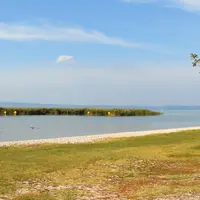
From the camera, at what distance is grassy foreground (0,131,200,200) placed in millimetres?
15750

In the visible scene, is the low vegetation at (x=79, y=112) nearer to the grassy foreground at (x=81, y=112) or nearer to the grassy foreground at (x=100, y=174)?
the grassy foreground at (x=81, y=112)

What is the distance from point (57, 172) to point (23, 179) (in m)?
2.44

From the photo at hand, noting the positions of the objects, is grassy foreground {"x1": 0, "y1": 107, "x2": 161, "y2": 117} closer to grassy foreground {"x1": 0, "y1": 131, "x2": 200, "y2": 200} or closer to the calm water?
the calm water

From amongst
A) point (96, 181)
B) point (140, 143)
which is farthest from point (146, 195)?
point (140, 143)

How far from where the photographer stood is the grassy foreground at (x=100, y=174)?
1575cm

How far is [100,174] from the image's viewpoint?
66.5 feet

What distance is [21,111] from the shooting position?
142m

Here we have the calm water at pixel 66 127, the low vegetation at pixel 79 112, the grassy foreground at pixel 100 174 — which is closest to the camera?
the grassy foreground at pixel 100 174

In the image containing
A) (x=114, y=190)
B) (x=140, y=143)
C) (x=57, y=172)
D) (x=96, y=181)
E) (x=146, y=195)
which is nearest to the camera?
(x=146, y=195)

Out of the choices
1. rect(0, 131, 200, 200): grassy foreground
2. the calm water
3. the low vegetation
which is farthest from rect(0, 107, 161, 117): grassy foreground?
rect(0, 131, 200, 200): grassy foreground

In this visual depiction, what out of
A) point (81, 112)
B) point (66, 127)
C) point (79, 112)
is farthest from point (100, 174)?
point (79, 112)

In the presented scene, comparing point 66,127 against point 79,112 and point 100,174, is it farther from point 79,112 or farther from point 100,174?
point 79,112

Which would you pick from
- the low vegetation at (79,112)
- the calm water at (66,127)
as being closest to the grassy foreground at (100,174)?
the calm water at (66,127)

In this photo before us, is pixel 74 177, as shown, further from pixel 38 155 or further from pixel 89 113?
pixel 89 113
